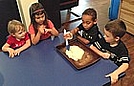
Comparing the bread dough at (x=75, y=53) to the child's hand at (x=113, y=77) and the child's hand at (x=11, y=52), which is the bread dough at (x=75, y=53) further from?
the child's hand at (x=11, y=52)

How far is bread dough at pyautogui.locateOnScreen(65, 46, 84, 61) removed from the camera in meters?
1.45

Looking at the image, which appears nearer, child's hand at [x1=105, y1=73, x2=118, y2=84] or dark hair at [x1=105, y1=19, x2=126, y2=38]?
child's hand at [x1=105, y1=73, x2=118, y2=84]

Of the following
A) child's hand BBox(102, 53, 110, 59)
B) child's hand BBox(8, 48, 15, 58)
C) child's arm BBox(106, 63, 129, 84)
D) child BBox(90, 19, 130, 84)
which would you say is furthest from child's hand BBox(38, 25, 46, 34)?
child's arm BBox(106, 63, 129, 84)

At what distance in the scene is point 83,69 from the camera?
1.36 m

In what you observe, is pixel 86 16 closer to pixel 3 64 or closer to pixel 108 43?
pixel 108 43

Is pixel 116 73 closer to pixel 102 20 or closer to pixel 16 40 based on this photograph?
pixel 16 40

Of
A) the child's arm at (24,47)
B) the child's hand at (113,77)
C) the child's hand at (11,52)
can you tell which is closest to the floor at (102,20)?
the child's hand at (113,77)

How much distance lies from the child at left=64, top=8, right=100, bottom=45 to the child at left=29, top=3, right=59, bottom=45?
189 millimetres

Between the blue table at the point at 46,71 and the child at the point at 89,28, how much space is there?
0.29 meters

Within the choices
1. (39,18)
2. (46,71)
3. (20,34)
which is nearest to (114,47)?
(46,71)

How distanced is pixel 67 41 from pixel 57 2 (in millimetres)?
1379

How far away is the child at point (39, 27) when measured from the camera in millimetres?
1661

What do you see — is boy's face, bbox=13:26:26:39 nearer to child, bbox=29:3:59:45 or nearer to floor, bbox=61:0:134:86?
child, bbox=29:3:59:45

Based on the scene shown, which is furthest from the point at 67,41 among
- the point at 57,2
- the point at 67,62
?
the point at 57,2
